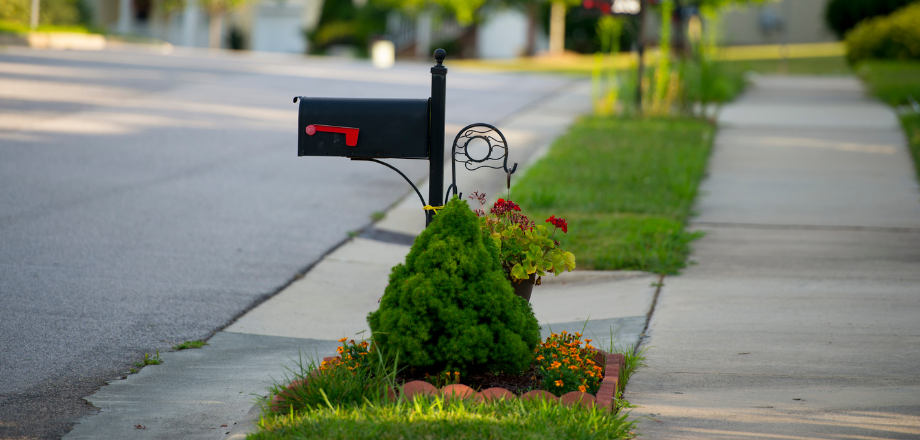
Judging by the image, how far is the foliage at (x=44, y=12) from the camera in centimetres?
2873

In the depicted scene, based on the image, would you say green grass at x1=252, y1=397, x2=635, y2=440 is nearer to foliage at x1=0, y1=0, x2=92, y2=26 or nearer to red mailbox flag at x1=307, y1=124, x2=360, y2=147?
red mailbox flag at x1=307, y1=124, x2=360, y2=147

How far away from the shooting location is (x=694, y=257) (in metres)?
6.64

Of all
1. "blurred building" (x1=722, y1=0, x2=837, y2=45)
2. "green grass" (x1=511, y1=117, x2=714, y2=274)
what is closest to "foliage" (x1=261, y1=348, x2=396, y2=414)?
"green grass" (x1=511, y1=117, x2=714, y2=274)

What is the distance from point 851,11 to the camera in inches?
1446

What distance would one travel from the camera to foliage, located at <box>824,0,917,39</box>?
34656 millimetres

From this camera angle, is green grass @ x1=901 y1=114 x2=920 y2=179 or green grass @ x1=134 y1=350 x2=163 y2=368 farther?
green grass @ x1=901 y1=114 x2=920 y2=179

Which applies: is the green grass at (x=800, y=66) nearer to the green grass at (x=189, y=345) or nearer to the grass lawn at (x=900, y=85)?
the grass lawn at (x=900, y=85)

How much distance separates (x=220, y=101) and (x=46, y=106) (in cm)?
295

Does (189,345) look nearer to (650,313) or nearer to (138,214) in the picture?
(650,313)

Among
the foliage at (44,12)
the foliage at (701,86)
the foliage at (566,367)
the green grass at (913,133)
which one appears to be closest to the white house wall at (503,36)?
the foliage at (44,12)

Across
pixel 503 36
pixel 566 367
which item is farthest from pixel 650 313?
pixel 503 36

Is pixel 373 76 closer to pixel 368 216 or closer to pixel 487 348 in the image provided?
pixel 368 216

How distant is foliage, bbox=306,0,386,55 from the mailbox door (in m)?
32.3

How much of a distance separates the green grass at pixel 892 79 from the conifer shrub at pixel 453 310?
13891 mm
